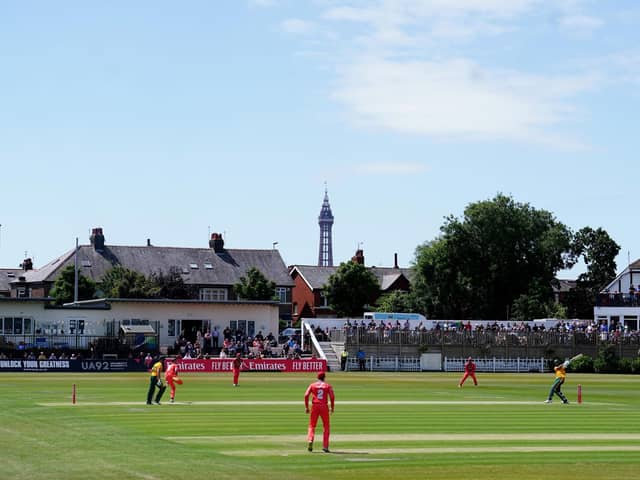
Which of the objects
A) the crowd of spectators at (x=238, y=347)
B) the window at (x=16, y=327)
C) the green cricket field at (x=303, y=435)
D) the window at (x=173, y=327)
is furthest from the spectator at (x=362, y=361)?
the green cricket field at (x=303, y=435)

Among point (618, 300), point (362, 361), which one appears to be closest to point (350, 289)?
point (618, 300)

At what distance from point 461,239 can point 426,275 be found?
543 centimetres

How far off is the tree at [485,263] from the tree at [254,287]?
16545 mm

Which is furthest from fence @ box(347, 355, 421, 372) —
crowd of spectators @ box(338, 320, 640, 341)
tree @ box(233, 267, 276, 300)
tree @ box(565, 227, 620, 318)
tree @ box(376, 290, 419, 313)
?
tree @ box(565, 227, 620, 318)

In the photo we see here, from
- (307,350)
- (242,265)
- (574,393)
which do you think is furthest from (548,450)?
(242,265)

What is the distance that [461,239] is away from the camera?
121 meters

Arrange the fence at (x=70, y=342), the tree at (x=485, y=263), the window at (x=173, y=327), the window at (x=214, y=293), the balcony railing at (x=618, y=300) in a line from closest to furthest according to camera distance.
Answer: the fence at (x=70, y=342), the window at (x=173, y=327), the balcony railing at (x=618, y=300), the tree at (x=485, y=263), the window at (x=214, y=293)

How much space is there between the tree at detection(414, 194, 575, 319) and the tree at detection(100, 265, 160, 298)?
96.6 ft

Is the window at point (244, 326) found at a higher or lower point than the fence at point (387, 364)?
higher

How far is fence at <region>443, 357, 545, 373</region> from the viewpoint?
81.8 m

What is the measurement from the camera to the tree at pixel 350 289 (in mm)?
129000

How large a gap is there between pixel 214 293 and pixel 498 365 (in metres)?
50.9

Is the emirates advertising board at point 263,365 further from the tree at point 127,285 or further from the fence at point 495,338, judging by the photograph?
the tree at point 127,285

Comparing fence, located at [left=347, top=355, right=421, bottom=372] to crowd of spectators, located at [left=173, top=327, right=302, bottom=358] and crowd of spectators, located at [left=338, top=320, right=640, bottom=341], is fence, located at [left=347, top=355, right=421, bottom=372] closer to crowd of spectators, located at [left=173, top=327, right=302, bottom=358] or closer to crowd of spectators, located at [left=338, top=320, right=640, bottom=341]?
crowd of spectators, located at [left=338, top=320, right=640, bottom=341]
